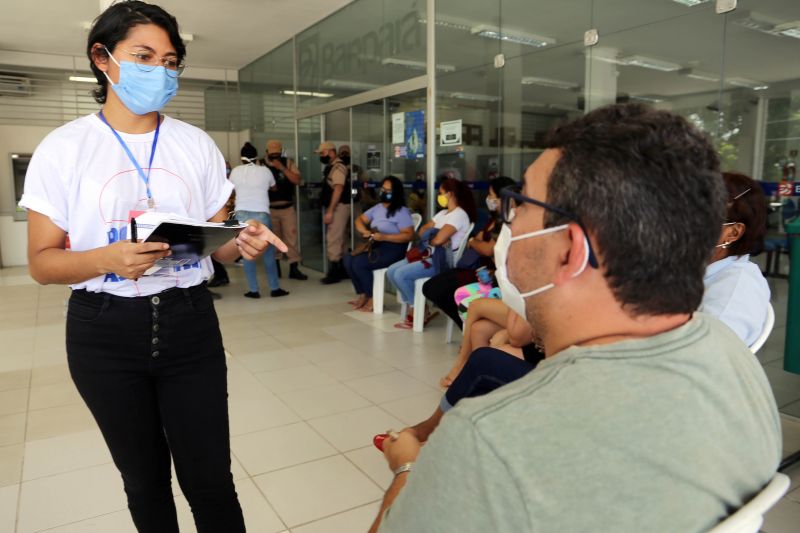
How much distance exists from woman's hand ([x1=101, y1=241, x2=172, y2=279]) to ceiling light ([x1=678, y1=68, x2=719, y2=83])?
3285mm

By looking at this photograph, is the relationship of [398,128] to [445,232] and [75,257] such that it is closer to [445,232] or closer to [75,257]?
[445,232]

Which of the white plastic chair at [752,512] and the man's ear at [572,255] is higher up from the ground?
the man's ear at [572,255]

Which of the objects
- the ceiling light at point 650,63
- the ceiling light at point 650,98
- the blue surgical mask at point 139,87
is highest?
the ceiling light at point 650,63

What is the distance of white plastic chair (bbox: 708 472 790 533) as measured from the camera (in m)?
0.71

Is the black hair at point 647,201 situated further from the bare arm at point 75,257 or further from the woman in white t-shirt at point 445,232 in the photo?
the woman in white t-shirt at point 445,232

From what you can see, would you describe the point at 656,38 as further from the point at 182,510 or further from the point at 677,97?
the point at 182,510

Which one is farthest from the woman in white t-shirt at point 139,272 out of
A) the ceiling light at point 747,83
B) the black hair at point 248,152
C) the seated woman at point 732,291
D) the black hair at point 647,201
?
the black hair at point 248,152

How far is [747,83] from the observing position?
3178mm

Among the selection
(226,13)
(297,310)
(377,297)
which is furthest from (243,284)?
(226,13)

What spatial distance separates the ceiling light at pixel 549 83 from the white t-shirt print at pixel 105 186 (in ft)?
11.1

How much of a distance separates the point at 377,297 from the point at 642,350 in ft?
16.0

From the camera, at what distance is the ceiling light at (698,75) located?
3312 millimetres

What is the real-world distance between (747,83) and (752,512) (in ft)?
10.4

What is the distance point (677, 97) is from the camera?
3469mm
